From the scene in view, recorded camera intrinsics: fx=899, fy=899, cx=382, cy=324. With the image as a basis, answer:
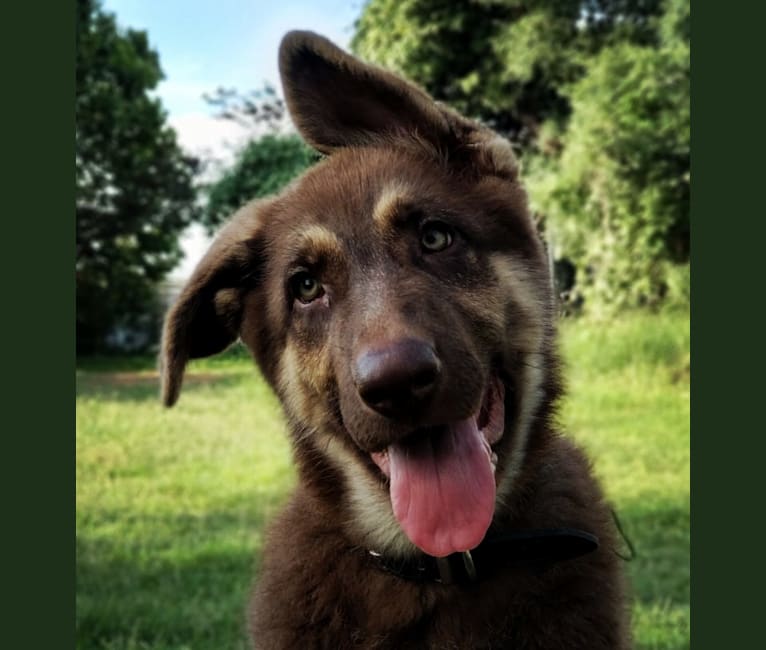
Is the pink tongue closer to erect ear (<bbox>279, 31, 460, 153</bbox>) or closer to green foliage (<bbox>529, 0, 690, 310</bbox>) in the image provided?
erect ear (<bbox>279, 31, 460, 153</bbox>)

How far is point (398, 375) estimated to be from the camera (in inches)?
97.0

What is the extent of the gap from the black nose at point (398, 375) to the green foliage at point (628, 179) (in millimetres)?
7656

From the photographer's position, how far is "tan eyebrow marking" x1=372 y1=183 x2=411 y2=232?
2982 mm

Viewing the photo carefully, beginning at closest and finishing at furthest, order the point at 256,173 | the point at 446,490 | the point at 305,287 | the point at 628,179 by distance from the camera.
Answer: the point at 446,490 → the point at 305,287 → the point at 256,173 → the point at 628,179

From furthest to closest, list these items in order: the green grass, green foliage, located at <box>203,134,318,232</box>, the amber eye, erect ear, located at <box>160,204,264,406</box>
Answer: the green grass
green foliage, located at <box>203,134,318,232</box>
erect ear, located at <box>160,204,264,406</box>
the amber eye

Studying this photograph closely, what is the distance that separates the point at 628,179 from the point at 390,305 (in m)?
8.87

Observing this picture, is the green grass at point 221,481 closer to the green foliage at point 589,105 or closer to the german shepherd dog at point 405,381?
the german shepherd dog at point 405,381

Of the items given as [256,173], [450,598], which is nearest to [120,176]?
[256,173]

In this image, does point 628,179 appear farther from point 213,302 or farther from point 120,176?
point 213,302

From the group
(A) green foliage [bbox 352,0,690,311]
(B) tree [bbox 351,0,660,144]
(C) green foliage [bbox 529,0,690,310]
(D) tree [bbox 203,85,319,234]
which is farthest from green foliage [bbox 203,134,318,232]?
(C) green foliage [bbox 529,0,690,310]

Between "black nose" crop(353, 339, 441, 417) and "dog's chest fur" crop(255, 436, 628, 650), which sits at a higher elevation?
"black nose" crop(353, 339, 441, 417)

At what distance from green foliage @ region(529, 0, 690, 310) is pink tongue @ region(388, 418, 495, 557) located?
7.41 meters

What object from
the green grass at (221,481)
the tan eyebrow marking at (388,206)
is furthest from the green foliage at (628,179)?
the tan eyebrow marking at (388,206)

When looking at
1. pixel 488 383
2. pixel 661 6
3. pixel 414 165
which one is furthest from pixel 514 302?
pixel 661 6
